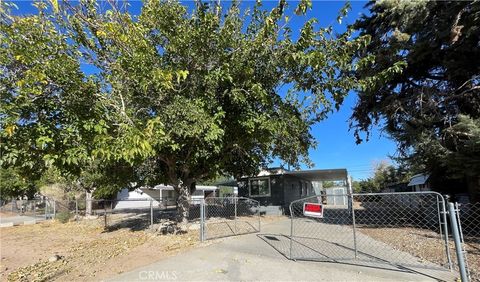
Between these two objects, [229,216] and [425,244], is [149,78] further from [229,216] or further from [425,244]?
[229,216]

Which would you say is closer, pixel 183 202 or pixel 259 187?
pixel 183 202

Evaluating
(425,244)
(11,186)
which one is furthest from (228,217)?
(11,186)

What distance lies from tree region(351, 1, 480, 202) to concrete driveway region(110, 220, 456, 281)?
5307 millimetres

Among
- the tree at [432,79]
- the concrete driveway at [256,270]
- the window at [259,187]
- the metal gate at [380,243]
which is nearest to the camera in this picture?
the concrete driveway at [256,270]

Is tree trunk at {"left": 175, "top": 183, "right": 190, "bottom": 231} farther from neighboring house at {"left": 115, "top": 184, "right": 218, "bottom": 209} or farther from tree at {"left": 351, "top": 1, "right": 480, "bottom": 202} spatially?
neighboring house at {"left": 115, "top": 184, "right": 218, "bottom": 209}

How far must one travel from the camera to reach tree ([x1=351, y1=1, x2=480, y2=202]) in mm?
9781

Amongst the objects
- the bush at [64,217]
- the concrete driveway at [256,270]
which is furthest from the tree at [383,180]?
the concrete driveway at [256,270]

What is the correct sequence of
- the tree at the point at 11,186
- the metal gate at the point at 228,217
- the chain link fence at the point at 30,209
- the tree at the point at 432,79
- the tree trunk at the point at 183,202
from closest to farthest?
the tree at the point at 432,79 < the metal gate at the point at 228,217 < the tree trunk at the point at 183,202 < the chain link fence at the point at 30,209 < the tree at the point at 11,186

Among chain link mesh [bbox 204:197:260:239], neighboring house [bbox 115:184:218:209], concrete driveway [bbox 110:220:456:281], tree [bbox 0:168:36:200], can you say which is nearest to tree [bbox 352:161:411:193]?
neighboring house [bbox 115:184:218:209]

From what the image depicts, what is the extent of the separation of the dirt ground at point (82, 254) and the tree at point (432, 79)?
7.72 meters

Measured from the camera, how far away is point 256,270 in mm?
6117

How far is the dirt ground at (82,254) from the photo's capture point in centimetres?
652

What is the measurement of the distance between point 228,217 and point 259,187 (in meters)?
5.98

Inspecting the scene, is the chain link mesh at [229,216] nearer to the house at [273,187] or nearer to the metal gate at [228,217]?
the metal gate at [228,217]
